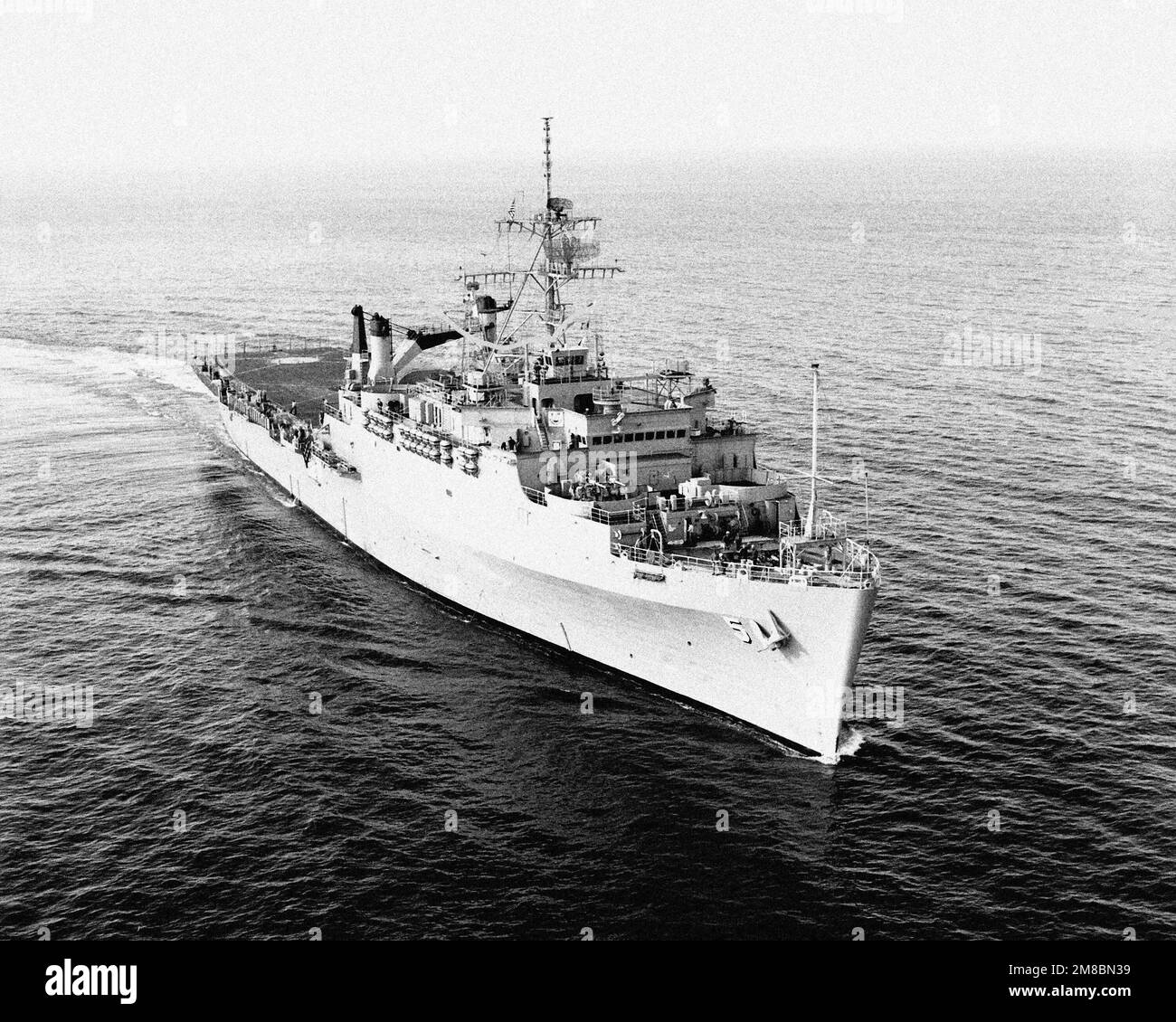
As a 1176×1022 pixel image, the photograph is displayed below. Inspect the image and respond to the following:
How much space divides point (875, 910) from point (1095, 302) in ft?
262

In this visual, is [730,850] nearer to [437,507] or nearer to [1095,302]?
[437,507]

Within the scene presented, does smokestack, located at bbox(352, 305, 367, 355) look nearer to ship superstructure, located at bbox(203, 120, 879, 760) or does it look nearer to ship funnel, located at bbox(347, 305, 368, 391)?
ship funnel, located at bbox(347, 305, 368, 391)

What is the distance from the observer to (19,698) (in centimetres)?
4147

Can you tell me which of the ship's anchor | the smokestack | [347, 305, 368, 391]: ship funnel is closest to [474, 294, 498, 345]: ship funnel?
[347, 305, 368, 391]: ship funnel

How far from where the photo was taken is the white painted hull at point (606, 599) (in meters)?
37.4

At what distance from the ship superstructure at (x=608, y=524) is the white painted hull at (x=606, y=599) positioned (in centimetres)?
7

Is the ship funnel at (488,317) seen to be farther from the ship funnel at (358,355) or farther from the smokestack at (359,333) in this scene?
the smokestack at (359,333)

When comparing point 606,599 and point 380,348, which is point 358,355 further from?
point 606,599

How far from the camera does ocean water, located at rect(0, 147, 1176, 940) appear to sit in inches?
1228

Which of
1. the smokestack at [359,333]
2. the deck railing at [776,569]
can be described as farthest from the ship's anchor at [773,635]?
the smokestack at [359,333]

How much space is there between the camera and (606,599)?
138ft

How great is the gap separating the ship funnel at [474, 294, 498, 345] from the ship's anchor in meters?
25.7
